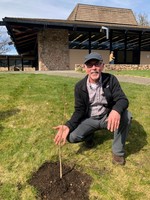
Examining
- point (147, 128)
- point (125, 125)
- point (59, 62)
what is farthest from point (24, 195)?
point (59, 62)

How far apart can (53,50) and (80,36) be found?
10.4 ft

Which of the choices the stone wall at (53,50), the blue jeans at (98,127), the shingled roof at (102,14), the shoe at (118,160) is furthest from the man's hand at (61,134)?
the shingled roof at (102,14)

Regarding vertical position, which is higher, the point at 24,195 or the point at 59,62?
the point at 59,62

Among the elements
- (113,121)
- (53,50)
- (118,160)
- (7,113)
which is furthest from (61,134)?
(53,50)

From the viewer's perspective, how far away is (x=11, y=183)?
3.36m

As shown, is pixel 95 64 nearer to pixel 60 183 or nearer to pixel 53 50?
pixel 60 183

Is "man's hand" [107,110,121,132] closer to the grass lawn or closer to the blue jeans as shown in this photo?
the blue jeans

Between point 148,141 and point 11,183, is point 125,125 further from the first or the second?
point 11,183

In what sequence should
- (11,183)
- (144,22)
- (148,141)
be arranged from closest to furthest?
(11,183), (148,141), (144,22)

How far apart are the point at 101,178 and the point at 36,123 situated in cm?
190

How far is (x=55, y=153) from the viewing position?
13.0ft

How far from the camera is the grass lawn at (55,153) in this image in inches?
128

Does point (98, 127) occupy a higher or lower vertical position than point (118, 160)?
higher

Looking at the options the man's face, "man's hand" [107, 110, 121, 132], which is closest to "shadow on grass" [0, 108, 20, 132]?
the man's face
